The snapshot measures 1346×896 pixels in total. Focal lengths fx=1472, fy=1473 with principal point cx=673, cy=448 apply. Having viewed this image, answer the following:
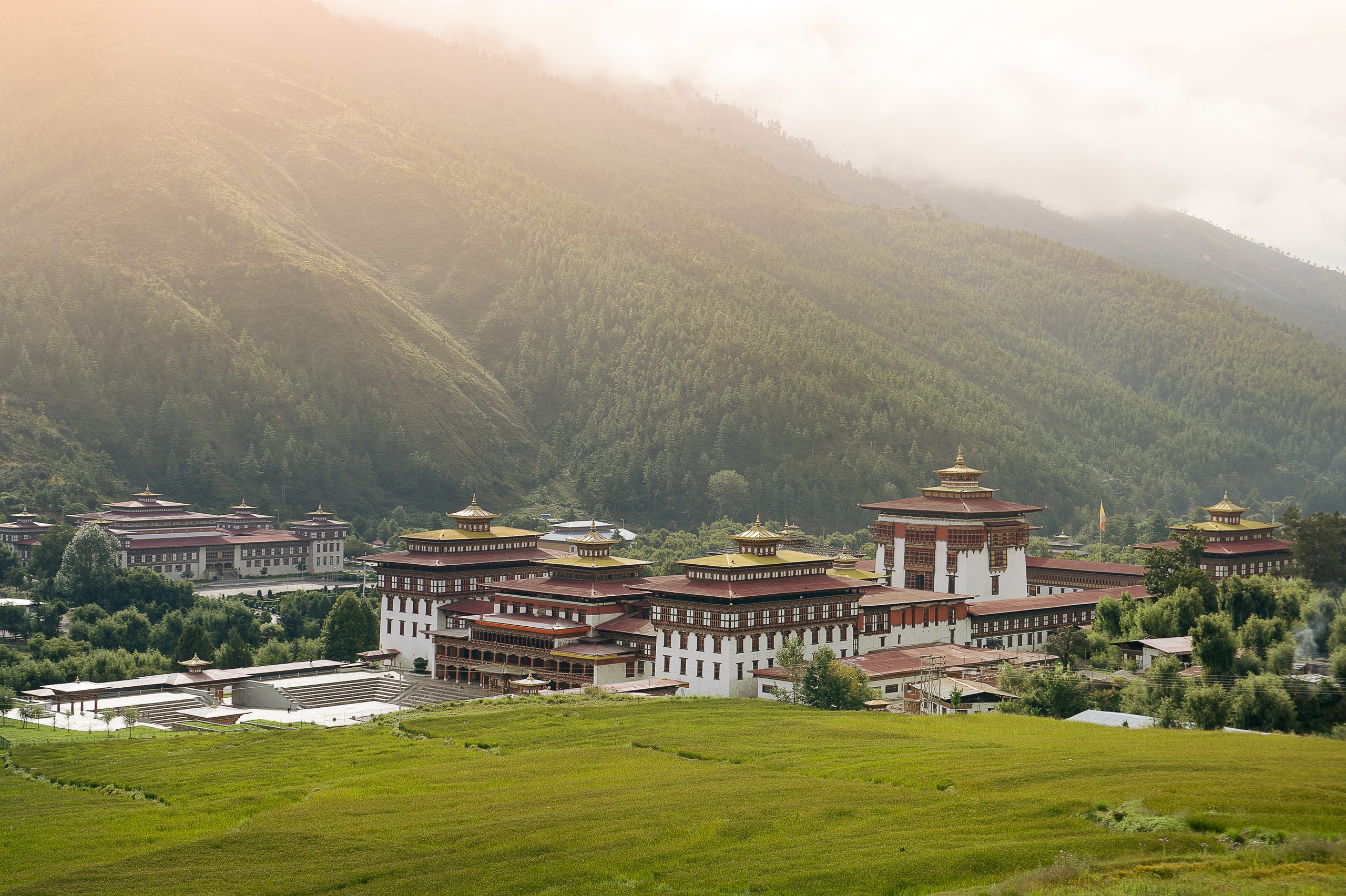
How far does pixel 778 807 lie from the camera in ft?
166

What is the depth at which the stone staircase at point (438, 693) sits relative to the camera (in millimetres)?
87875

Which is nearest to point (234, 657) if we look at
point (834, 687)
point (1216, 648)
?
point (834, 687)

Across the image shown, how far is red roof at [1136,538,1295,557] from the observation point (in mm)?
114312

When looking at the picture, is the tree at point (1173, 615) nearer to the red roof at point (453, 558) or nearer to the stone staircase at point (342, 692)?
the red roof at point (453, 558)

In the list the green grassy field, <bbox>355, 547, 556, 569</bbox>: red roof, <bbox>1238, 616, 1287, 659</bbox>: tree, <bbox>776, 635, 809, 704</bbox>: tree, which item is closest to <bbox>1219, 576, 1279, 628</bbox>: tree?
<bbox>1238, 616, 1287, 659</bbox>: tree

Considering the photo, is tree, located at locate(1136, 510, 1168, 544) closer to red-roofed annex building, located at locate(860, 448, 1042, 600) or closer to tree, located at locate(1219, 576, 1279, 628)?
red-roofed annex building, located at locate(860, 448, 1042, 600)

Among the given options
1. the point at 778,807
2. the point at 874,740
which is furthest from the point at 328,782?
the point at 874,740

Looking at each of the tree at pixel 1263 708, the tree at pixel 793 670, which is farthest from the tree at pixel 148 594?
the tree at pixel 1263 708

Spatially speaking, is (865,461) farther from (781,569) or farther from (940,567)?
(781,569)

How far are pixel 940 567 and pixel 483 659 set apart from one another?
39366mm

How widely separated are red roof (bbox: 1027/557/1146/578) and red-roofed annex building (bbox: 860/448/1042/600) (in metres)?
6.14

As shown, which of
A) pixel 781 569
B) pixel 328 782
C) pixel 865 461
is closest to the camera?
pixel 328 782

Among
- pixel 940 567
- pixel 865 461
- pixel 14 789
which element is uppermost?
pixel 865 461

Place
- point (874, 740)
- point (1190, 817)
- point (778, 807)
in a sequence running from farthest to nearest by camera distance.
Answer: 1. point (874, 740)
2. point (778, 807)
3. point (1190, 817)
